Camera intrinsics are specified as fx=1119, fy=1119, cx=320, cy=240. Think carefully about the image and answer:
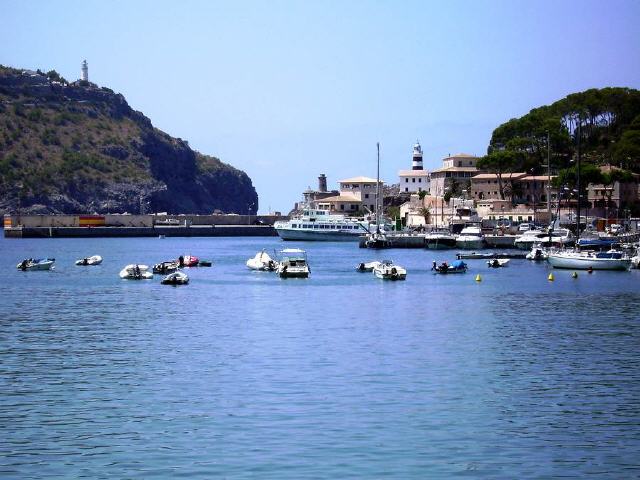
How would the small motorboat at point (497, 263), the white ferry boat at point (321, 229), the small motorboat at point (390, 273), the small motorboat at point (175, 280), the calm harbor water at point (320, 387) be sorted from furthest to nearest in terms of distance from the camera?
the white ferry boat at point (321, 229)
the small motorboat at point (497, 263)
the small motorboat at point (390, 273)
the small motorboat at point (175, 280)
the calm harbor water at point (320, 387)

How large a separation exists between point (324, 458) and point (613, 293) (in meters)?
49.8

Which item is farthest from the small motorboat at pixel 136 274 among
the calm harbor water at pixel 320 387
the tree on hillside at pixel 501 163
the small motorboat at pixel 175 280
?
the tree on hillside at pixel 501 163

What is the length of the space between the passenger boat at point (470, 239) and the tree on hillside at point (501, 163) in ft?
142

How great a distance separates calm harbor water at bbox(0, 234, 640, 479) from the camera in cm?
2681

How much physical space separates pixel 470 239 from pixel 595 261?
1668 inches

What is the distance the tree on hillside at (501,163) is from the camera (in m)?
179

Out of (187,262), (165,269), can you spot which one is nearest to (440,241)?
(187,262)

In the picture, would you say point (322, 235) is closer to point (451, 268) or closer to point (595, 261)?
point (451, 268)

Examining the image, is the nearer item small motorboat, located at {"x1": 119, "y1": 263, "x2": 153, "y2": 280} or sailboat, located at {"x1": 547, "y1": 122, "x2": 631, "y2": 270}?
small motorboat, located at {"x1": 119, "y1": 263, "x2": 153, "y2": 280}

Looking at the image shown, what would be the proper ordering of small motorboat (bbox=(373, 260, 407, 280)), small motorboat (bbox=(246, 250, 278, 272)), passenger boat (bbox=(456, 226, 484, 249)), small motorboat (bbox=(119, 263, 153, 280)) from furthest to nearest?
1. passenger boat (bbox=(456, 226, 484, 249))
2. small motorboat (bbox=(246, 250, 278, 272))
3. small motorboat (bbox=(119, 263, 153, 280))
4. small motorboat (bbox=(373, 260, 407, 280))

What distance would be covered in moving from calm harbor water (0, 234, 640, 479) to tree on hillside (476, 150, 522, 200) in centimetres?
11131

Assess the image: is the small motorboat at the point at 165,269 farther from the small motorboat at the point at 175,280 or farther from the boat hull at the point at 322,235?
the boat hull at the point at 322,235

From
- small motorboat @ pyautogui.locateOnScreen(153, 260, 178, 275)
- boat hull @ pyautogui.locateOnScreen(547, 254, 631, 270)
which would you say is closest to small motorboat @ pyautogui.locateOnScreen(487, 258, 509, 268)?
boat hull @ pyautogui.locateOnScreen(547, 254, 631, 270)

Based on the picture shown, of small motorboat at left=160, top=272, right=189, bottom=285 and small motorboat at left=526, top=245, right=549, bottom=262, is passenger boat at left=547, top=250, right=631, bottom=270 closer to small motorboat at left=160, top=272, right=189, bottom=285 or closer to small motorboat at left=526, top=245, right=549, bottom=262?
small motorboat at left=526, top=245, right=549, bottom=262
